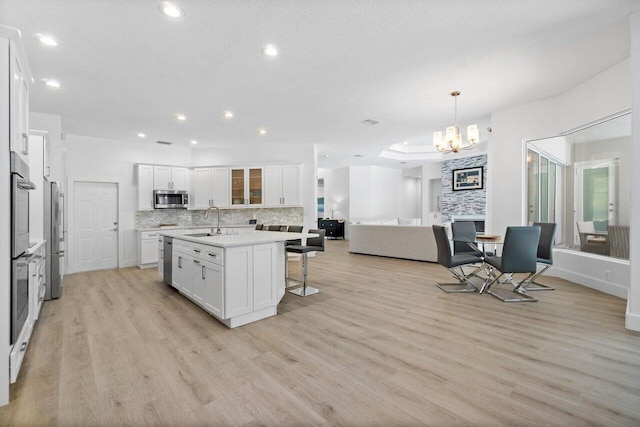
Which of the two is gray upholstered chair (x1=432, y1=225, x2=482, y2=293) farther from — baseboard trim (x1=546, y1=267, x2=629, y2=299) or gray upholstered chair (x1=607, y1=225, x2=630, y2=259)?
gray upholstered chair (x1=607, y1=225, x2=630, y2=259)

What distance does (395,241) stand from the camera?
686 cm

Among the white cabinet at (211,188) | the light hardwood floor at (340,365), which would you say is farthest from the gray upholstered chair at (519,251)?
the white cabinet at (211,188)

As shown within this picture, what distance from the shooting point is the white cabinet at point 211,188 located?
7.03 meters

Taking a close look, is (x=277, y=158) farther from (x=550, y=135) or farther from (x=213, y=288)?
(x=550, y=135)

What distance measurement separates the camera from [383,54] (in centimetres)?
309

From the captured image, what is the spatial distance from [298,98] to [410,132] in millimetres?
3126

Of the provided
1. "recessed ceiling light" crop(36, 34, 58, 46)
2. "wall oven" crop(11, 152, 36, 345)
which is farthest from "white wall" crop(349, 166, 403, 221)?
"wall oven" crop(11, 152, 36, 345)

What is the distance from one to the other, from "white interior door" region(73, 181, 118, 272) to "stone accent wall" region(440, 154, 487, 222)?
9476 millimetres

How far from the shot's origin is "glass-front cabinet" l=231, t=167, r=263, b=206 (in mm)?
7035

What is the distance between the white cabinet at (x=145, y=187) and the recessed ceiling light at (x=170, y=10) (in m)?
4.81

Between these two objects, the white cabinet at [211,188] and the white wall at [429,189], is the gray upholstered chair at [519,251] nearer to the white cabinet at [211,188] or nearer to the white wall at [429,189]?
the white cabinet at [211,188]

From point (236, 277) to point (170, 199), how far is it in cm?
463

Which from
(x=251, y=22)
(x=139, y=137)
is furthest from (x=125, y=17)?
(x=139, y=137)

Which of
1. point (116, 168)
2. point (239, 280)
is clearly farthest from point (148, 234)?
point (239, 280)
